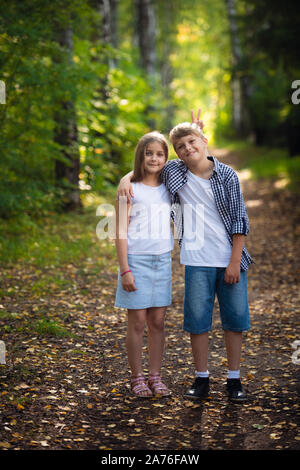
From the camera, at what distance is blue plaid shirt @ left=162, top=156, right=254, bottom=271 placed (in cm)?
396

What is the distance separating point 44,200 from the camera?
8109 millimetres

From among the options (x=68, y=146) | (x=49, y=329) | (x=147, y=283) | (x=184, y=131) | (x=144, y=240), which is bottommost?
(x=49, y=329)

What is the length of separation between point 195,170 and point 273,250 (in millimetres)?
5654

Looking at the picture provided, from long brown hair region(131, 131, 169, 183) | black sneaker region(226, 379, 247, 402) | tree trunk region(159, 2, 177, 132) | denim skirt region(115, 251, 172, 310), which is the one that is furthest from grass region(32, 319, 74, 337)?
tree trunk region(159, 2, 177, 132)

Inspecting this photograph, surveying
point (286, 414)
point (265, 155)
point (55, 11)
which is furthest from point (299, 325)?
point (265, 155)

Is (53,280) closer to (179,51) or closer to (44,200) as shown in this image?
(44,200)

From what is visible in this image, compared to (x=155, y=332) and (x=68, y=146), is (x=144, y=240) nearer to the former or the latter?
(x=155, y=332)

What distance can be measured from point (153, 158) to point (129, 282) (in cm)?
89

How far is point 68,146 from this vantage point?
10.2 m

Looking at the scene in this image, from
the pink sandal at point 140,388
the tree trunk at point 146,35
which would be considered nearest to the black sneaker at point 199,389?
the pink sandal at point 140,388

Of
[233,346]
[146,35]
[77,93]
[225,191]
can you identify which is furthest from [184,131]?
[146,35]

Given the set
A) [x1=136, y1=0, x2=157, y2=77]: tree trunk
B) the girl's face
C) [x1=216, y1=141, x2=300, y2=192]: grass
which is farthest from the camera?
[x1=216, y1=141, x2=300, y2=192]: grass

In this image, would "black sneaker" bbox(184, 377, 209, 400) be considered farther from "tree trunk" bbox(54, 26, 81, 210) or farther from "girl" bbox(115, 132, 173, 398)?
"tree trunk" bbox(54, 26, 81, 210)

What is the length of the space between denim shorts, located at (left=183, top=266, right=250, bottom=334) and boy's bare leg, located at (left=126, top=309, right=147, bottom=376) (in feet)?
1.11
